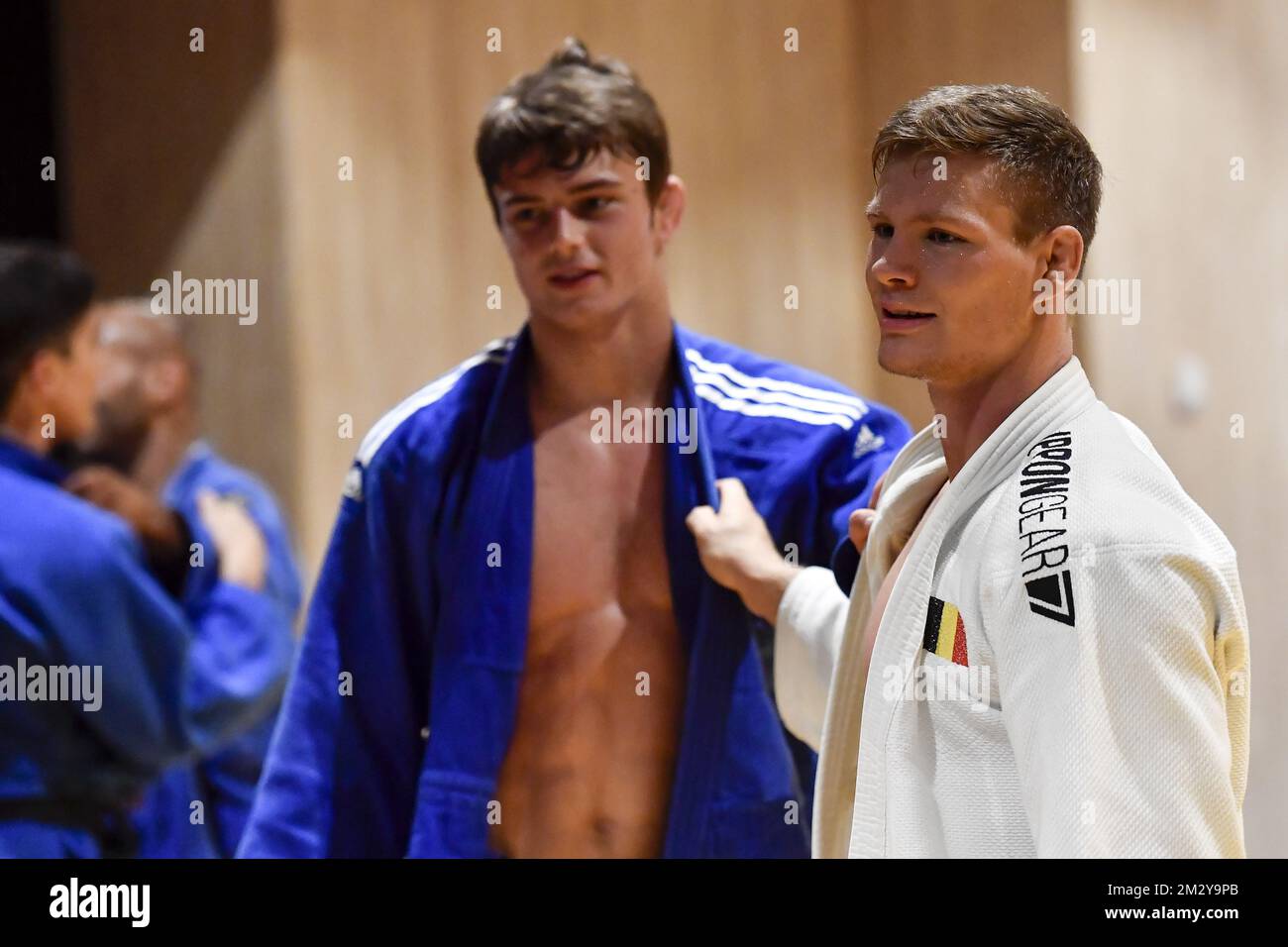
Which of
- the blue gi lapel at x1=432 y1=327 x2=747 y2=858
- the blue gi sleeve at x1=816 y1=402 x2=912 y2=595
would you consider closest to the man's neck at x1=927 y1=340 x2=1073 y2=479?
the blue gi sleeve at x1=816 y1=402 x2=912 y2=595

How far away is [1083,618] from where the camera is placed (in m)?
1.52

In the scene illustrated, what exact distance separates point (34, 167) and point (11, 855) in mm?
1240

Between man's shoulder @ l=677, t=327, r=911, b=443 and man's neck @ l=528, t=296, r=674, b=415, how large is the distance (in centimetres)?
5

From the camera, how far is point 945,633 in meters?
1.71

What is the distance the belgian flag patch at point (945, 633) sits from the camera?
1680 mm

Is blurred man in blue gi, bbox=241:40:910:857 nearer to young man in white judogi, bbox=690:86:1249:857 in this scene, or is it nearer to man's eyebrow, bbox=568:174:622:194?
man's eyebrow, bbox=568:174:622:194

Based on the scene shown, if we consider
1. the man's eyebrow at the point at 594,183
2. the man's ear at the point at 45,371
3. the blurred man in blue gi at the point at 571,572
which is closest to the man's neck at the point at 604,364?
the blurred man in blue gi at the point at 571,572

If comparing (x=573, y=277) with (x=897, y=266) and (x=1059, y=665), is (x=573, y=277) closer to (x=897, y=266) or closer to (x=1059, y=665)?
(x=897, y=266)

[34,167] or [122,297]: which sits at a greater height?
[34,167]

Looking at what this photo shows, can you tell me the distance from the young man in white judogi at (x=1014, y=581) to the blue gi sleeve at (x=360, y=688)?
31.2 inches

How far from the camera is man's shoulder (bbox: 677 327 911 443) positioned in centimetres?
239

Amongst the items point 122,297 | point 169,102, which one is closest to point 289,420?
point 122,297
